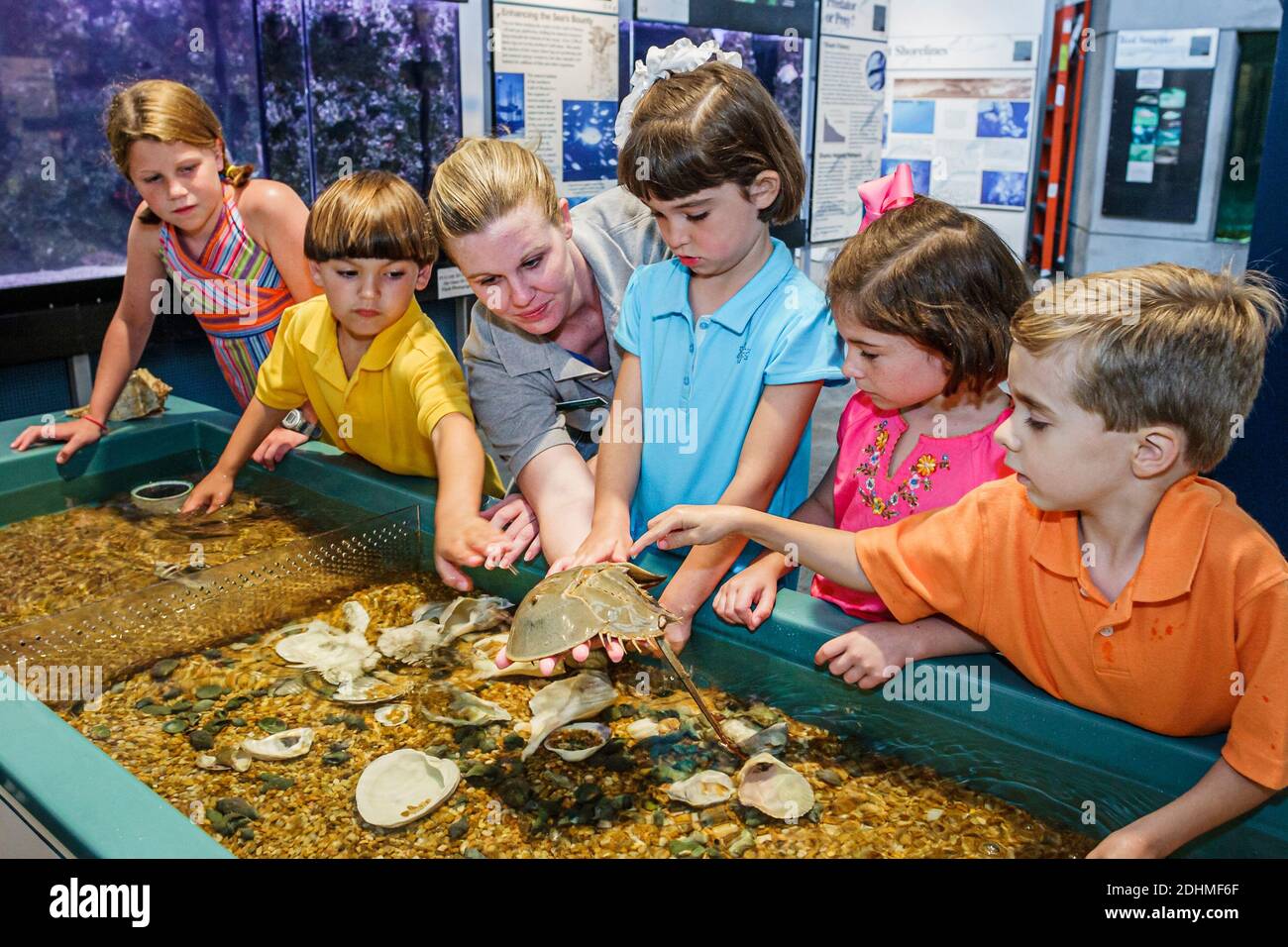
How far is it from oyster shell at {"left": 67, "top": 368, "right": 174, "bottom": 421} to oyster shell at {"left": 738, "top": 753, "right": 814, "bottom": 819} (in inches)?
97.6

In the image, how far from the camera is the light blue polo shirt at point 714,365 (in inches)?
75.9

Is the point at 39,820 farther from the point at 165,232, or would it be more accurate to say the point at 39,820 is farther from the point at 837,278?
the point at 165,232

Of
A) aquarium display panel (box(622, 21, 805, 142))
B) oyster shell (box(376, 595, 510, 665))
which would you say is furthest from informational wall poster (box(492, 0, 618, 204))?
oyster shell (box(376, 595, 510, 665))

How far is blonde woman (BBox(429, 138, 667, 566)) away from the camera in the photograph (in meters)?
1.97

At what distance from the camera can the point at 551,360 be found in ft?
7.61

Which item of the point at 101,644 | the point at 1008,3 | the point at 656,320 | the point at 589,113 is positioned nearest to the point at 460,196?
the point at 656,320

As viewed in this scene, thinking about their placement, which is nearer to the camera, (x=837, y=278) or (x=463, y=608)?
(x=837, y=278)

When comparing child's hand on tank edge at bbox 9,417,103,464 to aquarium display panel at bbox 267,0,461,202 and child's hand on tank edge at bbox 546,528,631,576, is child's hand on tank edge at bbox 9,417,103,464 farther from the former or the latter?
child's hand on tank edge at bbox 546,528,631,576

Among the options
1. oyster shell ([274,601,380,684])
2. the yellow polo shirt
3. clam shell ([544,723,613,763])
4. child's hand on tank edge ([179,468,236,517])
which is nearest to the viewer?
clam shell ([544,723,613,763])

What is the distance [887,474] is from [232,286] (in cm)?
214

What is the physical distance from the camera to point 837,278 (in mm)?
1749

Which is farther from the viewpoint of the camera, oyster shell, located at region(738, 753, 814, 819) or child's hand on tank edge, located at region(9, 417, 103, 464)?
child's hand on tank edge, located at region(9, 417, 103, 464)

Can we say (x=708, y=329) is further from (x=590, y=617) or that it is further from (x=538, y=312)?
(x=590, y=617)

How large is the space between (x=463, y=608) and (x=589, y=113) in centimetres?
310
